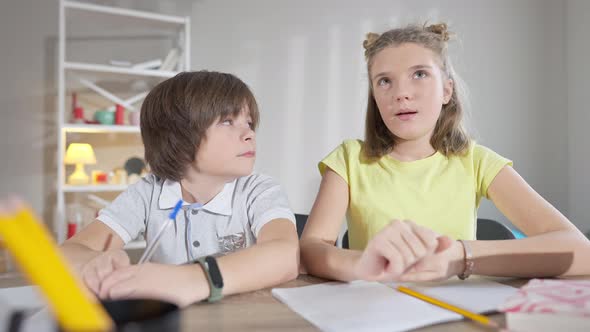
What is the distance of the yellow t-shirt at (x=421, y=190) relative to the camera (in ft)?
3.89

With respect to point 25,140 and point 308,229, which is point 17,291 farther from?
point 25,140

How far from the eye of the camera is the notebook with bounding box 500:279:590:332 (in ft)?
1.59

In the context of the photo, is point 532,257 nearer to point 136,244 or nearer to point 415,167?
point 415,167

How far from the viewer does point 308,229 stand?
1.04 metres

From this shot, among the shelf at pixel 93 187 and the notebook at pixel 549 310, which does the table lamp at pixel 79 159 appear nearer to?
the shelf at pixel 93 187

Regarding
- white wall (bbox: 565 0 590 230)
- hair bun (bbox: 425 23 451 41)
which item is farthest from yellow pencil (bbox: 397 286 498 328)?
white wall (bbox: 565 0 590 230)

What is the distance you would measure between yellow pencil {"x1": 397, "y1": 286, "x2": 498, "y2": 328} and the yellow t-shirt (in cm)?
51

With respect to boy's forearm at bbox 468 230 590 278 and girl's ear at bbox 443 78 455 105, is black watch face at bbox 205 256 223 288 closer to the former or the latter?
boy's forearm at bbox 468 230 590 278

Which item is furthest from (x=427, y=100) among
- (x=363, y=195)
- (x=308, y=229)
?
(x=308, y=229)

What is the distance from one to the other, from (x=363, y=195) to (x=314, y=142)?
271 centimetres

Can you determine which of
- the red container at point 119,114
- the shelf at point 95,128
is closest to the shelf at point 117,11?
the red container at point 119,114

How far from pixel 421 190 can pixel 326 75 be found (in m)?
2.87

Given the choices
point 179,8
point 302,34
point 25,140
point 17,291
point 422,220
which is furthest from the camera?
point 302,34

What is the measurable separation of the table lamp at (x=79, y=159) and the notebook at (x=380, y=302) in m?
2.70
